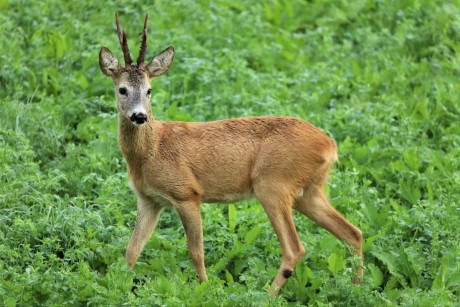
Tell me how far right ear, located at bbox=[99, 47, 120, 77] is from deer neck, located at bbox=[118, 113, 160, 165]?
0.36 metres

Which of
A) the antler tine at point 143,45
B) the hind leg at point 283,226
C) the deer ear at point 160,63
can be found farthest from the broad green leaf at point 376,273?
the antler tine at point 143,45

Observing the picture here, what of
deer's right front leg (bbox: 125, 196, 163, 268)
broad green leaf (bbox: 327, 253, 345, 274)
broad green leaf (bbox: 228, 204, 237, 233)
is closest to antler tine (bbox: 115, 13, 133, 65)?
deer's right front leg (bbox: 125, 196, 163, 268)

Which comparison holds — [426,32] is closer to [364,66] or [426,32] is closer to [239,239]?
[364,66]

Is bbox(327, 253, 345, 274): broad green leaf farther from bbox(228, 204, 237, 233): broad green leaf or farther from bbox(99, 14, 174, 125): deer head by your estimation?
bbox(99, 14, 174, 125): deer head

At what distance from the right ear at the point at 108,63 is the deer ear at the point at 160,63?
0.25m

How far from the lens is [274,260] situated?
8953 millimetres

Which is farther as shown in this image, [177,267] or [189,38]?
[189,38]

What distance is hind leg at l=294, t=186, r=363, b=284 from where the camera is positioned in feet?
28.8

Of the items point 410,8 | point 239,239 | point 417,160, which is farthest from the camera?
point 410,8

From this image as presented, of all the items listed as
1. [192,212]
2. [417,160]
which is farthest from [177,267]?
[417,160]

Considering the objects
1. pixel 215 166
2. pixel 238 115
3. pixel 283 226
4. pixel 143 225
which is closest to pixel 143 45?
pixel 215 166

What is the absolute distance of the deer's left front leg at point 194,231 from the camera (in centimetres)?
841

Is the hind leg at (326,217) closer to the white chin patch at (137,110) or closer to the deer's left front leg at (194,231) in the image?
the deer's left front leg at (194,231)

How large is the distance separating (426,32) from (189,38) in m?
3.08
